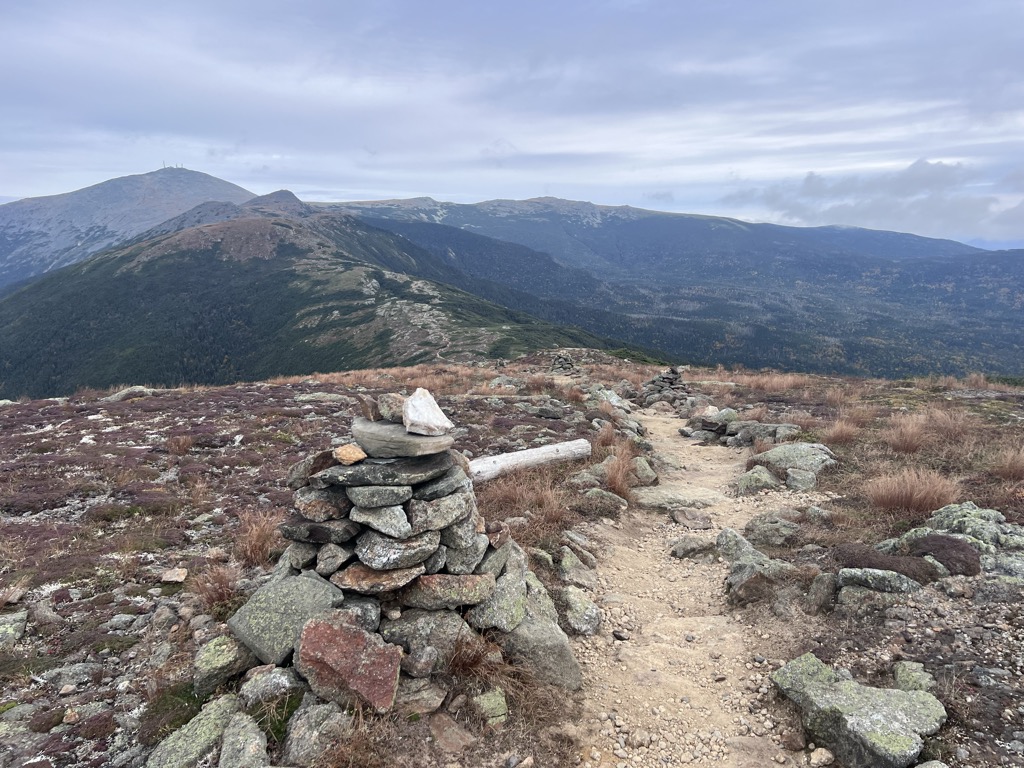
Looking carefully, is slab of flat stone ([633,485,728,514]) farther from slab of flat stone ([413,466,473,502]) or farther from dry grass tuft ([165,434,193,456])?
dry grass tuft ([165,434,193,456])

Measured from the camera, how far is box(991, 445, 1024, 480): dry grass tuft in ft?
35.7

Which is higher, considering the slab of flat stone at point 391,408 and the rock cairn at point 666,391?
the slab of flat stone at point 391,408

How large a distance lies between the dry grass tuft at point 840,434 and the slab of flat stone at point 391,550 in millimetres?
14298

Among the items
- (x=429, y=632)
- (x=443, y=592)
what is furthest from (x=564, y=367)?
(x=429, y=632)

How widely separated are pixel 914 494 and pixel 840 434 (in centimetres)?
644

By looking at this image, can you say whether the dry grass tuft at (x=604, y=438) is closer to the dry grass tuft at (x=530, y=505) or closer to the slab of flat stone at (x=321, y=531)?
the dry grass tuft at (x=530, y=505)

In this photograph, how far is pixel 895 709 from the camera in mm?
5262

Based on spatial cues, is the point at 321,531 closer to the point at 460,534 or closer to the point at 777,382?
the point at 460,534

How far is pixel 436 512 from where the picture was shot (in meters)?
6.68

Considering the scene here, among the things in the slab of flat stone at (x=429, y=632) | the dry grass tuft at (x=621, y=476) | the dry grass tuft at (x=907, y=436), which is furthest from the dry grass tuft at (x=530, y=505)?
the dry grass tuft at (x=907, y=436)

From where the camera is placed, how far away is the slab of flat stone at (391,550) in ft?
20.6

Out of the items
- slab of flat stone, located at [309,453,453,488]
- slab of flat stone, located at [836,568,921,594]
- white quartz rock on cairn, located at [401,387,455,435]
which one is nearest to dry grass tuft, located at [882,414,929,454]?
slab of flat stone, located at [836,568,921,594]

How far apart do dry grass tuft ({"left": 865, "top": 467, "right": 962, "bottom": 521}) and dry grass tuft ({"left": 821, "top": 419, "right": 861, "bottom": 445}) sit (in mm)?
5158

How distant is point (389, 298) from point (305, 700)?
175 m
